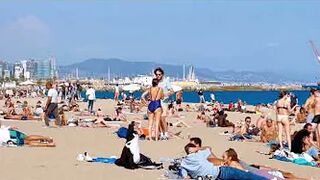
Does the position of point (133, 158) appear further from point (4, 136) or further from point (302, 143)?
point (302, 143)

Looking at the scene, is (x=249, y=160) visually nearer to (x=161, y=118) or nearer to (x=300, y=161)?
(x=300, y=161)

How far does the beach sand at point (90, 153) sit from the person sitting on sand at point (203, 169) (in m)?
0.42

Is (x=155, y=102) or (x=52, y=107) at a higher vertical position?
(x=155, y=102)

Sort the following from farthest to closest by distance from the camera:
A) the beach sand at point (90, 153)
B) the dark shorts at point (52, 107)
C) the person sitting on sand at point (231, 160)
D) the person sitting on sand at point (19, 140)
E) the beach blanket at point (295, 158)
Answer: the dark shorts at point (52, 107) < the person sitting on sand at point (19, 140) < the beach blanket at point (295, 158) < the beach sand at point (90, 153) < the person sitting on sand at point (231, 160)

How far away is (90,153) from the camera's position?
1231 centimetres

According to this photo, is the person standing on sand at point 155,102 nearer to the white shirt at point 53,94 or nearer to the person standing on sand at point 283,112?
the person standing on sand at point 283,112

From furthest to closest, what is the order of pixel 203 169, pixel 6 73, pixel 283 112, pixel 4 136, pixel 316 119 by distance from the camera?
pixel 6 73, pixel 316 119, pixel 283 112, pixel 4 136, pixel 203 169

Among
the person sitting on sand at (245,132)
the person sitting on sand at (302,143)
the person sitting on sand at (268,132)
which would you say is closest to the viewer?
the person sitting on sand at (302,143)

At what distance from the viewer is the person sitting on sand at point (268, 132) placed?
15758 millimetres

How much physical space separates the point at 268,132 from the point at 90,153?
5356 millimetres

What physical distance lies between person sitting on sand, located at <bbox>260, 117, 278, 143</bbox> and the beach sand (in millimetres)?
504

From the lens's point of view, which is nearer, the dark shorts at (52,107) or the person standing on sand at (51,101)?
the person standing on sand at (51,101)

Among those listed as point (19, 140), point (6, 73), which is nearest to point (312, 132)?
point (19, 140)

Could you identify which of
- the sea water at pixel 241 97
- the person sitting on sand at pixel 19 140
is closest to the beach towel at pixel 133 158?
the person sitting on sand at pixel 19 140
